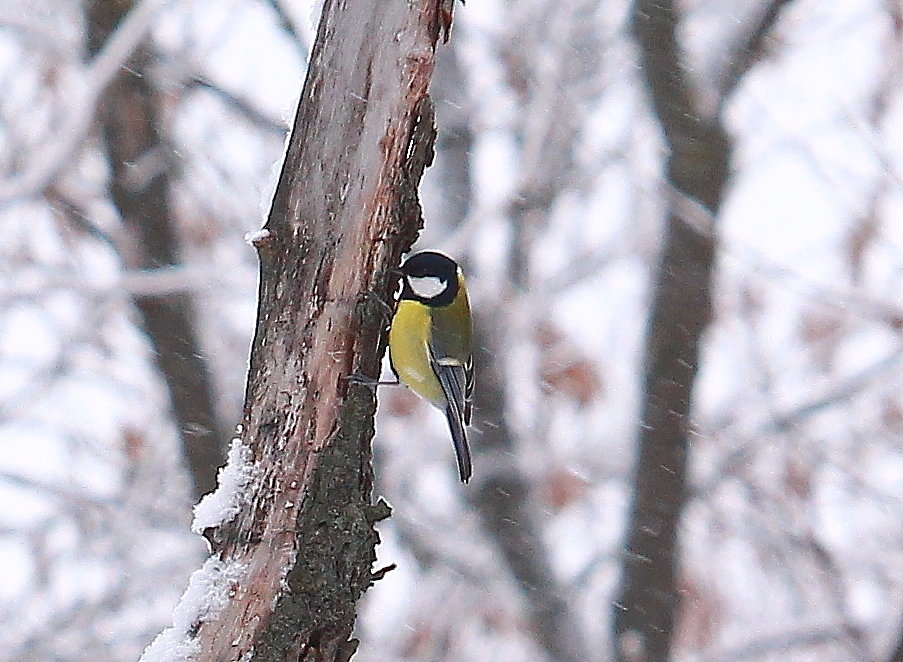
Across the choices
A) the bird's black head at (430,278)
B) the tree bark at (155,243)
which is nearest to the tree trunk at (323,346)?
the bird's black head at (430,278)

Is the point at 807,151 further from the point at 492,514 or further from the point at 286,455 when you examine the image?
the point at 286,455

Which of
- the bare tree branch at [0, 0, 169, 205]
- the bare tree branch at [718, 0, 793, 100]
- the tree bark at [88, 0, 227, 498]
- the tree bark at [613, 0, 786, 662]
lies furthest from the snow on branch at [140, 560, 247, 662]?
the bare tree branch at [718, 0, 793, 100]

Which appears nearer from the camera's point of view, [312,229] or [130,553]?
[312,229]

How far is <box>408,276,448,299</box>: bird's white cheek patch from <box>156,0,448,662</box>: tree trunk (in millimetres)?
196

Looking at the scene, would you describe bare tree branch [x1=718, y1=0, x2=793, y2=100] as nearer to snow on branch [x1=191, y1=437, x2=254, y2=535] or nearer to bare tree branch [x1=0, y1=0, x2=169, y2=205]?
bare tree branch [x1=0, y1=0, x2=169, y2=205]

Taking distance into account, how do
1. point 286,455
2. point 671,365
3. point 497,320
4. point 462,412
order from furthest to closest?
point 497,320 → point 671,365 → point 462,412 → point 286,455

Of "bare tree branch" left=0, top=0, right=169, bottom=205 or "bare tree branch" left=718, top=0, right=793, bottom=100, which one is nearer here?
"bare tree branch" left=0, top=0, right=169, bottom=205

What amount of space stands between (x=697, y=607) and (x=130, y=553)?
3235mm

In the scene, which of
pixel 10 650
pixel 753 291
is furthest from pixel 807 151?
pixel 10 650

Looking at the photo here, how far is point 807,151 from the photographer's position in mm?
4254

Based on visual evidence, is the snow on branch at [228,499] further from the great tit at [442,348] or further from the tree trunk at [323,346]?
the great tit at [442,348]

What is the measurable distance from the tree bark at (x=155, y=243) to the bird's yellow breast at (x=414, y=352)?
97.9 inches

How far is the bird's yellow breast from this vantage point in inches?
81.7

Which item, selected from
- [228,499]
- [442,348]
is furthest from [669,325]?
[228,499]
